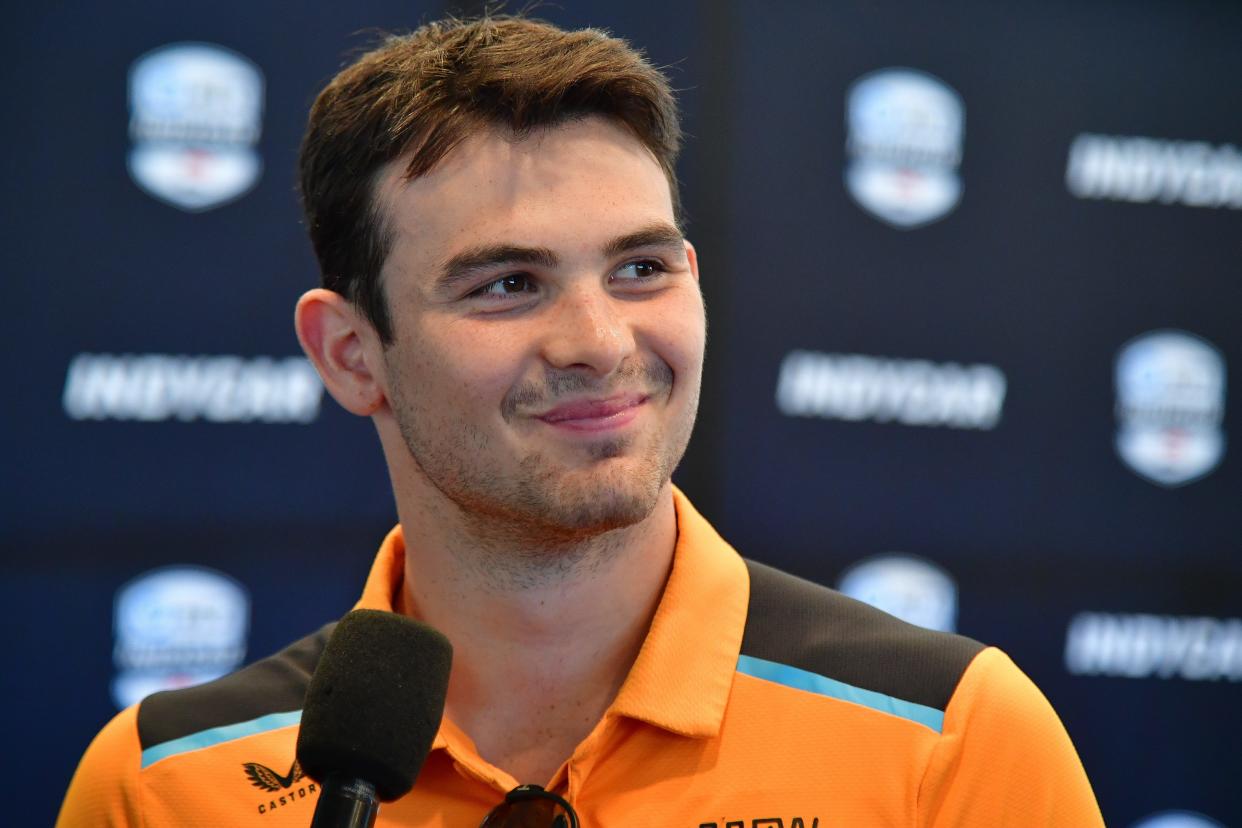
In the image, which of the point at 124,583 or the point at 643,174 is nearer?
the point at 643,174

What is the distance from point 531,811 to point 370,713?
0.35 metres

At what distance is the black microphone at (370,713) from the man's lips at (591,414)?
1.00ft

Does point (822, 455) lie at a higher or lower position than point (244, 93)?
lower

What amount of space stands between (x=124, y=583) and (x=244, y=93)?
83 cm

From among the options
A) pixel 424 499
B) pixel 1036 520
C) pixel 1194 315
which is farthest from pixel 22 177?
pixel 1194 315

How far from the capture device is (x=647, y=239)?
56.2 inches

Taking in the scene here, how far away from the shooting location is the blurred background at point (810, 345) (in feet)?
7.70

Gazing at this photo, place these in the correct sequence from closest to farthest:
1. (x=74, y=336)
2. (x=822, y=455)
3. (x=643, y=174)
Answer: (x=643, y=174), (x=74, y=336), (x=822, y=455)

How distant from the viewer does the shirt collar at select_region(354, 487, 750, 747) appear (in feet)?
4.51

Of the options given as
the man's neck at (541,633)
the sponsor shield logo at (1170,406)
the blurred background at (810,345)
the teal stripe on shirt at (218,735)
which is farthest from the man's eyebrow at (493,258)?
the sponsor shield logo at (1170,406)

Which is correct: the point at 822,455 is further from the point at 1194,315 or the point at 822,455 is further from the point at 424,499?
the point at 424,499

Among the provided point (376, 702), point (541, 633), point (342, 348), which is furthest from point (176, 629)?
point (376, 702)

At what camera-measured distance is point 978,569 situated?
2582 millimetres

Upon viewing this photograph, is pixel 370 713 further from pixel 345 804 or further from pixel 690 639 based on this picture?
pixel 690 639
